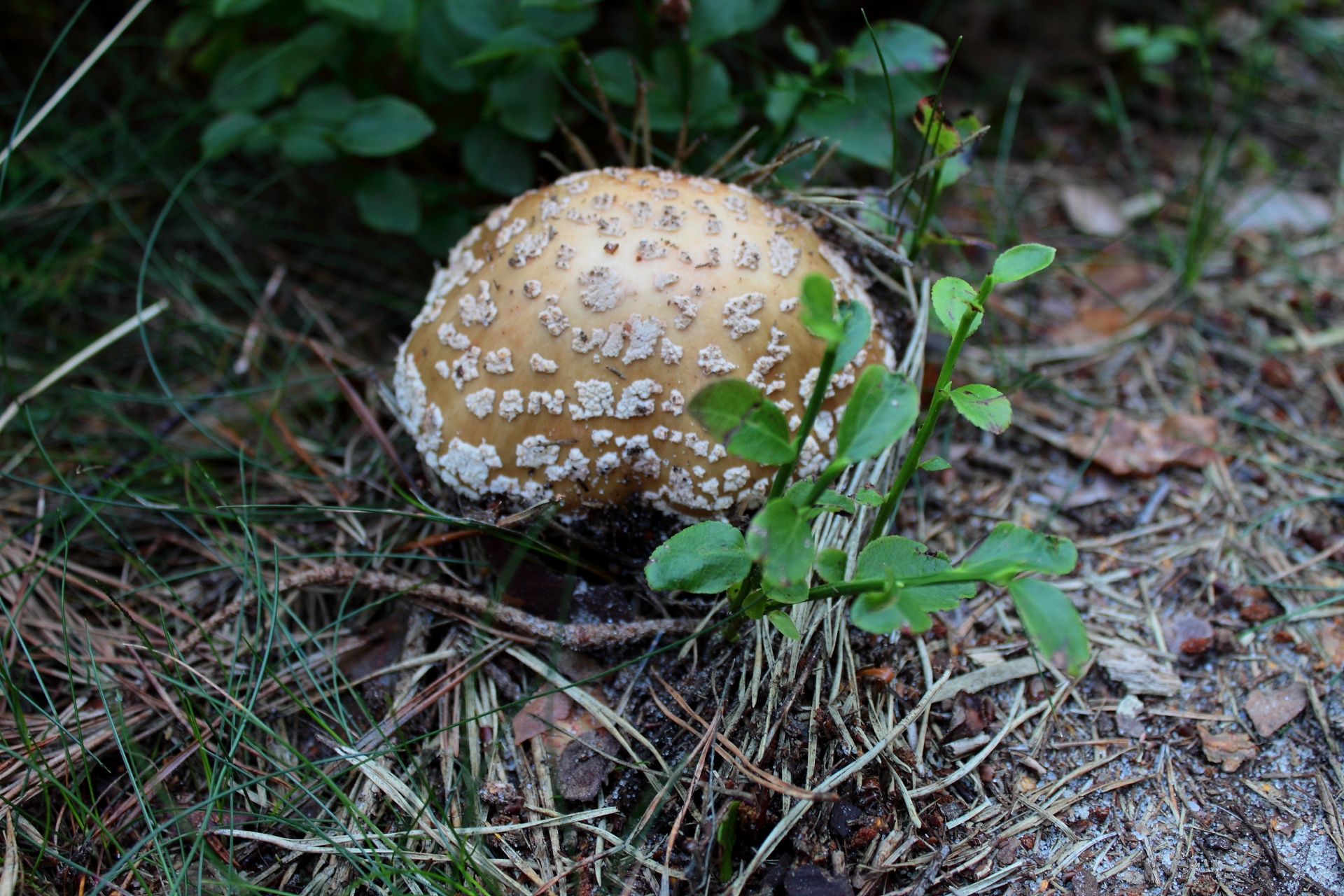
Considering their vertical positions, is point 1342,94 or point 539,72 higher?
point 539,72

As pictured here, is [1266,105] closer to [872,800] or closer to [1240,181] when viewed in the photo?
[1240,181]

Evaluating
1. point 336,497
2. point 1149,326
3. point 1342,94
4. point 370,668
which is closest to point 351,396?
point 336,497

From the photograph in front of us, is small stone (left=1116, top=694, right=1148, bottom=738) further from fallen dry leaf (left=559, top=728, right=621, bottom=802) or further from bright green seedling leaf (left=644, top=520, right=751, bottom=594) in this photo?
fallen dry leaf (left=559, top=728, right=621, bottom=802)

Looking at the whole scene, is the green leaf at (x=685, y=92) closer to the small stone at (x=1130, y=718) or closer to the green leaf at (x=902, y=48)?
the green leaf at (x=902, y=48)

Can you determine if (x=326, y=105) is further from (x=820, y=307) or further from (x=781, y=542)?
(x=781, y=542)

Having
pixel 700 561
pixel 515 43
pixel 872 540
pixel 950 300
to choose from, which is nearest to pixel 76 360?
pixel 515 43

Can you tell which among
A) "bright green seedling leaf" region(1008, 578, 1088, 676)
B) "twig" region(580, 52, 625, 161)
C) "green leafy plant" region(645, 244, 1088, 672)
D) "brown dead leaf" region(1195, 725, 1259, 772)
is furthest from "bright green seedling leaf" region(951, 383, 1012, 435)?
"twig" region(580, 52, 625, 161)
